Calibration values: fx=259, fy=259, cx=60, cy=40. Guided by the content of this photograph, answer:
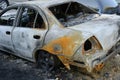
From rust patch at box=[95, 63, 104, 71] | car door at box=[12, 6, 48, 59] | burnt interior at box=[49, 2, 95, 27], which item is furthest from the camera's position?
burnt interior at box=[49, 2, 95, 27]

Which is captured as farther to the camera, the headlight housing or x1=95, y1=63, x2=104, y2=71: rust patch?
x1=95, y1=63, x2=104, y2=71: rust patch

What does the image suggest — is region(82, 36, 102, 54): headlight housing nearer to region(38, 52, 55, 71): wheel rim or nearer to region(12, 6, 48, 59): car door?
region(38, 52, 55, 71): wheel rim

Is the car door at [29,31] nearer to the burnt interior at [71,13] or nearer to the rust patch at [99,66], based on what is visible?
the burnt interior at [71,13]

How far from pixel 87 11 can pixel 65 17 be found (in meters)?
0.72

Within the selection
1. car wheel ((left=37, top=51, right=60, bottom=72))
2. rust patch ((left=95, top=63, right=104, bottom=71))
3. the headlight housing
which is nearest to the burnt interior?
the headlight housing

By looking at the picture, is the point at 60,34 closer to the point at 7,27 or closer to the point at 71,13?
the point at 71,13

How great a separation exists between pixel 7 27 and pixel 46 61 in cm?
135

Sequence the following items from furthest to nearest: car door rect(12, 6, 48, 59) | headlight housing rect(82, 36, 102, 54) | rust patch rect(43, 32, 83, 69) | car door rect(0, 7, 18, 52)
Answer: car door rect(0, 7, 18, 52), car door rect(12, 6, 48, 59), headlight housing rect(82, 36, 102, 54), rust patch rect(43, 32, 83, 69)

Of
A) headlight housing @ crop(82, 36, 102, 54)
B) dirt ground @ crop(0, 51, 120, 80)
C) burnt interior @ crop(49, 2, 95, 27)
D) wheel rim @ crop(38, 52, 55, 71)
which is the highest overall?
burnt interior @ crop(49, 2, 95, 27)

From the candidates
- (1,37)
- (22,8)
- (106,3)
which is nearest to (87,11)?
(22,8)

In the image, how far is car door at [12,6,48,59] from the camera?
5414 mm

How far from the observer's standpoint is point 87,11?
20.7ft

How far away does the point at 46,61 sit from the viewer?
5637 mm

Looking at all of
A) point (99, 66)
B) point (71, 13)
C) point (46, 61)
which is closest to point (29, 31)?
point (46, 61)
